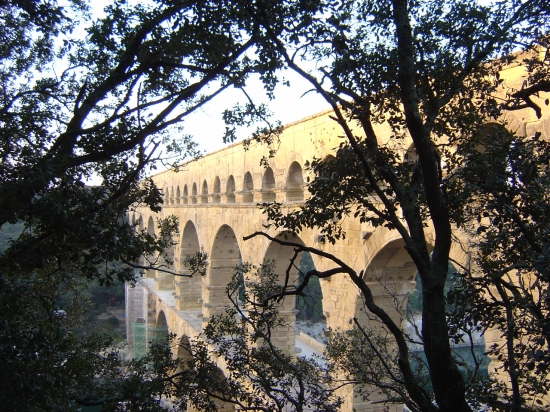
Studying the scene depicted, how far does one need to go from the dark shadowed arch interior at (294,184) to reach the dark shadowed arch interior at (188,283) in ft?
28.7

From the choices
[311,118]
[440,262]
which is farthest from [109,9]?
[311,118]

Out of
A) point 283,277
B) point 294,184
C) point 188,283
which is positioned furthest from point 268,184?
point 188,283

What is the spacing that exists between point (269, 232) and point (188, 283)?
9037 mm

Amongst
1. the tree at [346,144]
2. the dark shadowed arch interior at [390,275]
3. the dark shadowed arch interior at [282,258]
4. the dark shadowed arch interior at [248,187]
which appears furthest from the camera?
the dark shadowed arch interior at [248,187]

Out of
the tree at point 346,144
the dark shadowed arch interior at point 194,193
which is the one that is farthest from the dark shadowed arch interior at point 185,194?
the tree at point 346,144

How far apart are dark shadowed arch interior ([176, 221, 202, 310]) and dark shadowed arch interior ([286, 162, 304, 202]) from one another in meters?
8.75

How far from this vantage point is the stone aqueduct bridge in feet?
23.1

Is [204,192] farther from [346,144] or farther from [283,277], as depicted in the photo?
[346,144]

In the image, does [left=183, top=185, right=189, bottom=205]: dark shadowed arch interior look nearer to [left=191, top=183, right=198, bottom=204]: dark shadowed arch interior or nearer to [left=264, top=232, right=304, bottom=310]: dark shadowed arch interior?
[left=191, top=183, right=198, bottom=204]: dark shadowed arch interior

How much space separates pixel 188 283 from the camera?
17656 mm

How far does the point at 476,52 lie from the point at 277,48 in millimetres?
1341

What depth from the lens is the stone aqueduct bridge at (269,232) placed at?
7.04 m

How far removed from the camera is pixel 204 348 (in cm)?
477

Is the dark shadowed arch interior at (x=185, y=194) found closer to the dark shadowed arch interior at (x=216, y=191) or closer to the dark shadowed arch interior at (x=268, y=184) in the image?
the dark shadowed arch interior at (x=216, y=191)
